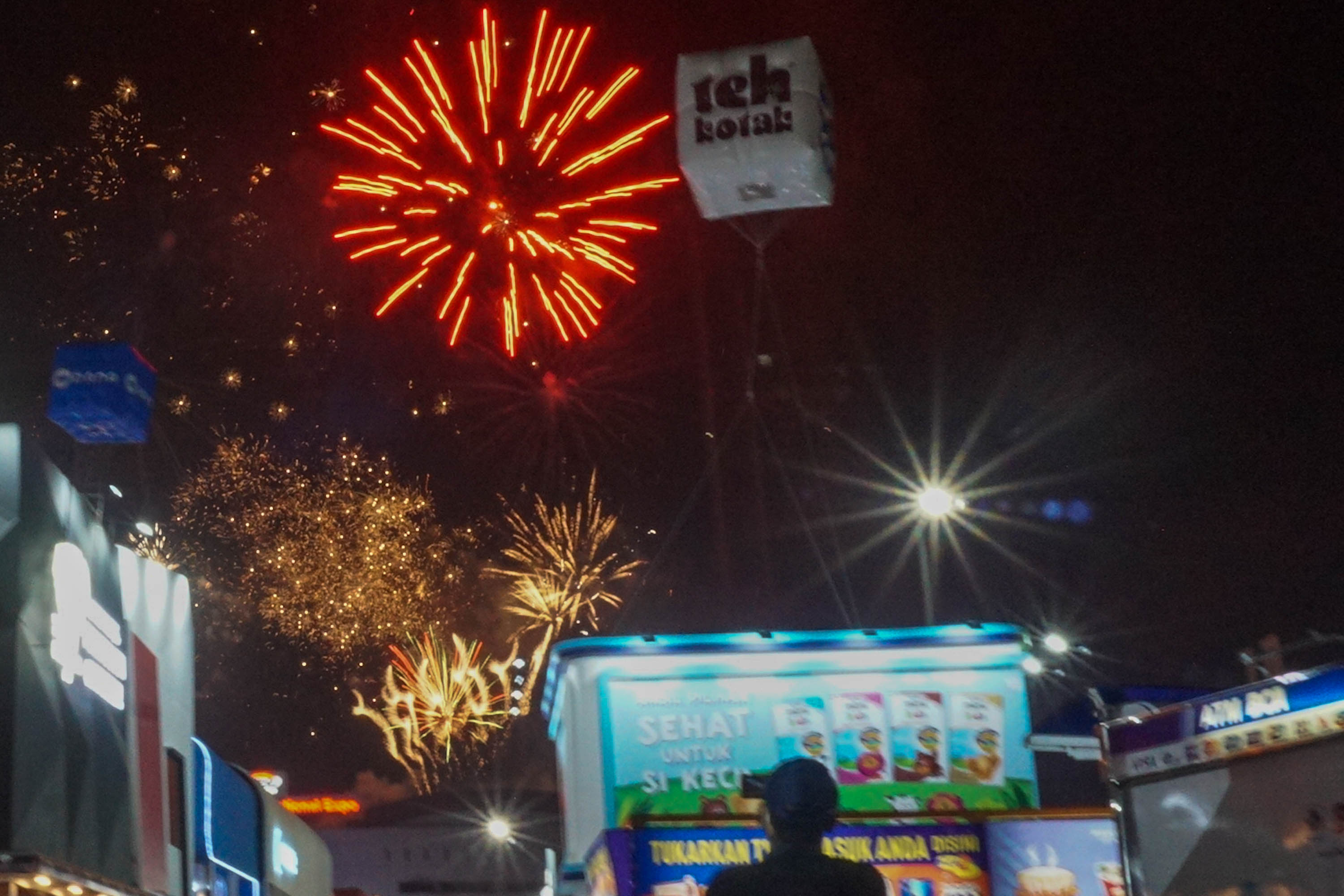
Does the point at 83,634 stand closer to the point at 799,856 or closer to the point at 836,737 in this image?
the point at 836,737

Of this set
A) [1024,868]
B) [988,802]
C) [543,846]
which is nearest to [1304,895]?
[1024,868]

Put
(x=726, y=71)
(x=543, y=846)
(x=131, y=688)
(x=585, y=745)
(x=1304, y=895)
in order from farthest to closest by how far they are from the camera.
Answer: (x=543, y=846), (x=726, y=71), (x=131, y=688), (x=585, y=745), (x=1304, y=895)

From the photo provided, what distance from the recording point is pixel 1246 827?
8.02 metres

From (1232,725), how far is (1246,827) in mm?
510

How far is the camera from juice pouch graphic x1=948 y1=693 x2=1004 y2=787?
41.0ft

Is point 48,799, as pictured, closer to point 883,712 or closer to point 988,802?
point 883,712

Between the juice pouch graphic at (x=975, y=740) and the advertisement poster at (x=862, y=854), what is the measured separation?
8.28 ft

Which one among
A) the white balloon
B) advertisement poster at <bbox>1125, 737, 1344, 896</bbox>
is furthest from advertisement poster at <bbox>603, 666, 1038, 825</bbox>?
the white balloon

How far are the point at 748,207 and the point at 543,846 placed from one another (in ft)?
192

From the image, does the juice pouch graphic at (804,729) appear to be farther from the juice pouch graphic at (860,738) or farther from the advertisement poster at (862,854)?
the advertisement poster at (862,854)

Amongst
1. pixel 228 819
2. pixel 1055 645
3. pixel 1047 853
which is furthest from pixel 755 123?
pixel 228 819

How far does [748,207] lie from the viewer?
602 inches

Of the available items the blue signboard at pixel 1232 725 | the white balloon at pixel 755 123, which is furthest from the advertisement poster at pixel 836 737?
the white balloon at pixel 755 123

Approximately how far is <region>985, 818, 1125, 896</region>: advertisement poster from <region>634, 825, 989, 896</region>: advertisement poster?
11 centimetres
